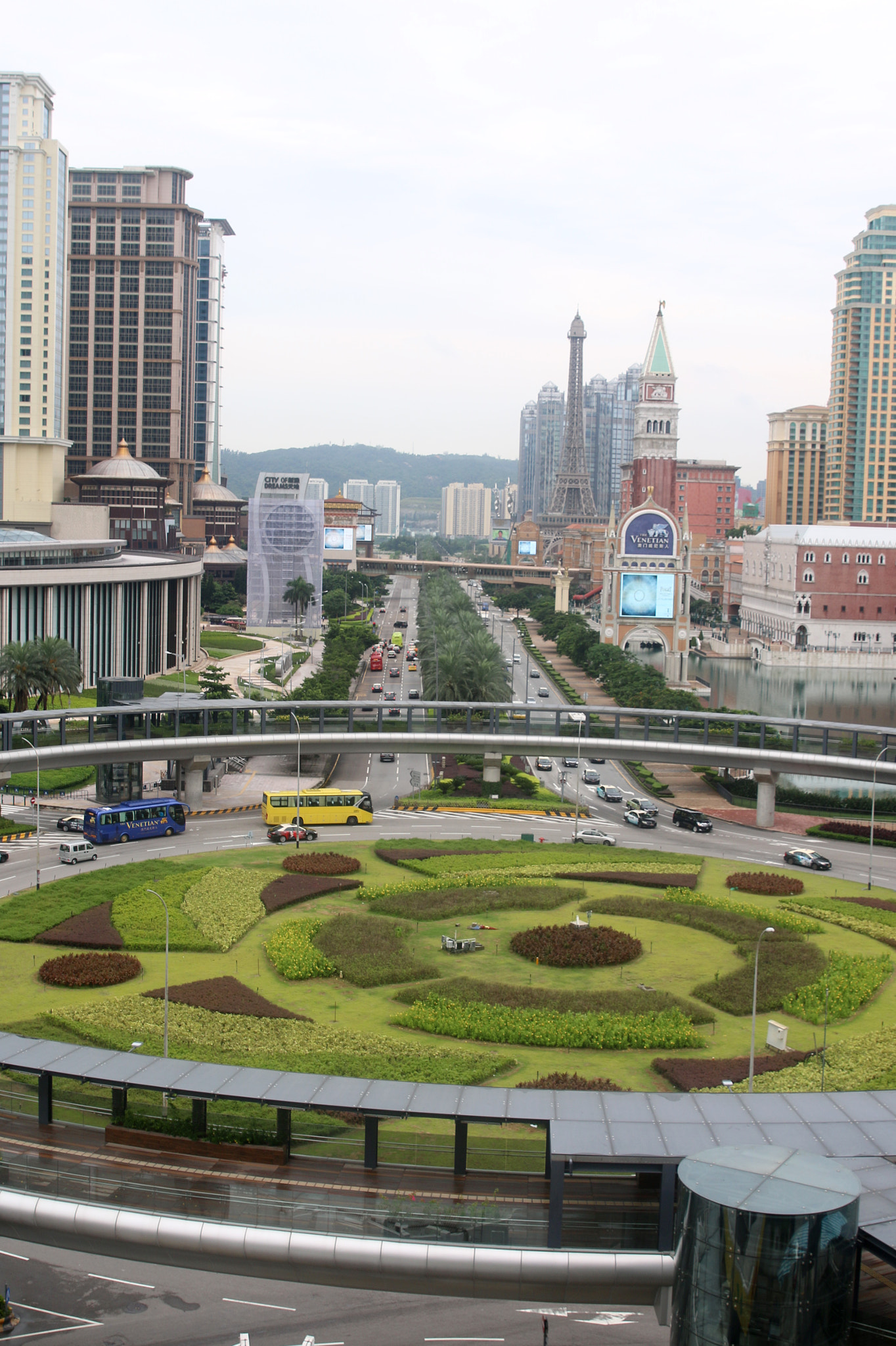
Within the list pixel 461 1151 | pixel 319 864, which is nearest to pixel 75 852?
pixel 319 864

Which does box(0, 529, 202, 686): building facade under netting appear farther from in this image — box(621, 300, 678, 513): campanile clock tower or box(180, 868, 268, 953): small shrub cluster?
box(621, 300, 678, 513): campanile clock tower

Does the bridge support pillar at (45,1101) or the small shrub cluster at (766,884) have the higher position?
the bridge support pillar at (45,1101)

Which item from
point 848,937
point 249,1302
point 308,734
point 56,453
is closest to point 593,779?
point 308,734

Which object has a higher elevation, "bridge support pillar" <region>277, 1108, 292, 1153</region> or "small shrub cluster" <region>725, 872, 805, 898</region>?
"bridge support pillar" <region>277, 1108, 292, 1153</region>

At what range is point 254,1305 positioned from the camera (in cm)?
2127

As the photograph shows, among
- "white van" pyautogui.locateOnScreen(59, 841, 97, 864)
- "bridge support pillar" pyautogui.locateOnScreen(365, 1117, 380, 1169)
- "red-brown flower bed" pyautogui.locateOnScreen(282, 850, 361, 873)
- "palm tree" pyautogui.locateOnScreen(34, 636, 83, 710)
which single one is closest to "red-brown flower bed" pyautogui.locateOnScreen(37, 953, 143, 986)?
"red-brown flower bed" pyautogui.locateOnScreen(282, 850, 361, 873)

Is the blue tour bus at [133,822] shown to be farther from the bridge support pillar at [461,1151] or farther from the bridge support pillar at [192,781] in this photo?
the bridge support pillar at [461,1151]

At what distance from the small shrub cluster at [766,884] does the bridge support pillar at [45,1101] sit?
3015cm

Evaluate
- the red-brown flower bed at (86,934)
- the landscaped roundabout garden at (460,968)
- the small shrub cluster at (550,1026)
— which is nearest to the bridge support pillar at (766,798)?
the landscaped roundabout garden at (460,968)

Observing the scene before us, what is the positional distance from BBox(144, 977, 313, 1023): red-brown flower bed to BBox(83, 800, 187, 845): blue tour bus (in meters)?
18.1

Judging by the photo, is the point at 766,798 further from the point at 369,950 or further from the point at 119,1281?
the point at 119,1281

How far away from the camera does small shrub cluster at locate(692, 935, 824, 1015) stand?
3456 centimetres

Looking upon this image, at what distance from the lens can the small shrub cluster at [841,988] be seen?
3388cm

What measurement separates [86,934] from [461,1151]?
21.3m
